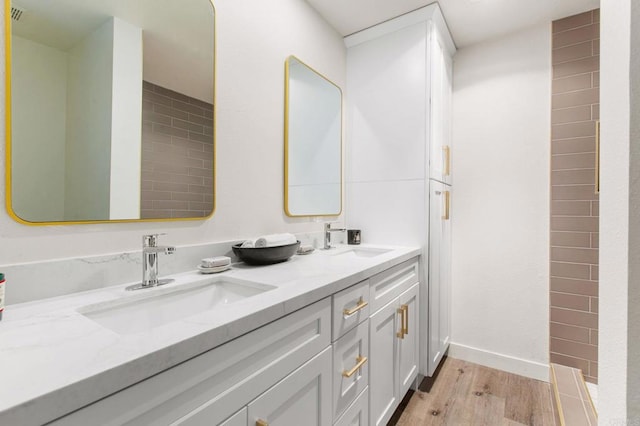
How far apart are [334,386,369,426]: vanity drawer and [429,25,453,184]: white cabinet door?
1346 mm

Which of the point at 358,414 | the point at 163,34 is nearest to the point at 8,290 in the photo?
the point at 163,34

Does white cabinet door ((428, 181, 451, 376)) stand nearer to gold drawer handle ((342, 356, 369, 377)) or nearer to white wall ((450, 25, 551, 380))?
white wall ((450, 25, 551, 380))

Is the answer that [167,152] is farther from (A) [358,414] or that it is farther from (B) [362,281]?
(A) [358,414]

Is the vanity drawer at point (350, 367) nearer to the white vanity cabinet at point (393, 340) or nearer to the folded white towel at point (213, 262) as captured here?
the white vanity cabinet at point (393, 340)

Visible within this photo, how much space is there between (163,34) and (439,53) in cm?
173

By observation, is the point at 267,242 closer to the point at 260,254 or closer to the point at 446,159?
the point at 260,254

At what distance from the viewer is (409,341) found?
5.67 feet

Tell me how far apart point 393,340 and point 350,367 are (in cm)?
47

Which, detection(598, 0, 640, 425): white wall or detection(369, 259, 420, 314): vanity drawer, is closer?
detection(598, 0, 640, 425): white wall

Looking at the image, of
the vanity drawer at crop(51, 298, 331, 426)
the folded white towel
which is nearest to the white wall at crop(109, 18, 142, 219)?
the folded white towel

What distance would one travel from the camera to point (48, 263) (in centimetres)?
83

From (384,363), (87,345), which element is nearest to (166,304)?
(87,345)

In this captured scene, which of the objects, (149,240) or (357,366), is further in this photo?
(357,366)

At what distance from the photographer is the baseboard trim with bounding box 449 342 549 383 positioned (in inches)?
80.3
